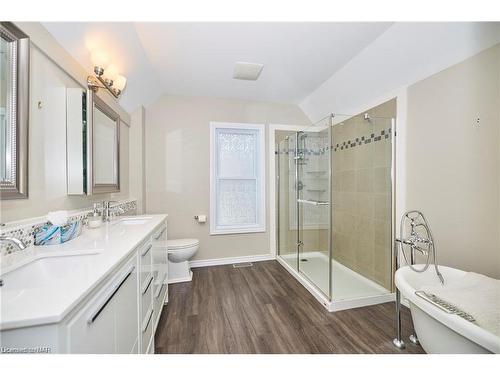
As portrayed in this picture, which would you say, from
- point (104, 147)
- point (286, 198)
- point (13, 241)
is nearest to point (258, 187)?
point (286, 198)

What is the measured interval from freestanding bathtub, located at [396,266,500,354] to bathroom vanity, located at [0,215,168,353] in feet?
4.74

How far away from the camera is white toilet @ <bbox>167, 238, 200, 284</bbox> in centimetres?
237

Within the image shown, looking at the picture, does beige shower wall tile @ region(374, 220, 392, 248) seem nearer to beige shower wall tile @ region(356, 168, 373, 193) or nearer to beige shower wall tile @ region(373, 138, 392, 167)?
beige shower wall tile @ region(356, 168, 373, 193)

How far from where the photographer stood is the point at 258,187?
3.15 m

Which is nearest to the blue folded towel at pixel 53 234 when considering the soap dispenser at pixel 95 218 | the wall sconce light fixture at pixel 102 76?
the soap dispenser at pixel 95 218

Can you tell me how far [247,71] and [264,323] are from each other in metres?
2.44

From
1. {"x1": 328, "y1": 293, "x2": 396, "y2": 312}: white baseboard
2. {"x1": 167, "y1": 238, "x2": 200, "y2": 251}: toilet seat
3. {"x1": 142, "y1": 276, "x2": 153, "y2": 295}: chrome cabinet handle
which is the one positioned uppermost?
{"x1": 142, "y1": 276, "x2": 153, "y2": 295}: chrome cabinet handle

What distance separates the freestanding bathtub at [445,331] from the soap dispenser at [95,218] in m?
2.10

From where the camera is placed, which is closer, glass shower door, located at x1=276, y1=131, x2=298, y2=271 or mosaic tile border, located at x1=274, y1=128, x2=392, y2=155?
mosaic tile border, located at x1=274, y1=128, x2=392, y2=155

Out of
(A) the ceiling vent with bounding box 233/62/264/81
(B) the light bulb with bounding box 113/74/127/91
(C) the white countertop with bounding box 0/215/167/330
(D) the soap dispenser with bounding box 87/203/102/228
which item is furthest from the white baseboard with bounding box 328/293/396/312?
(B) the light bulb with bounding box 113/74/127/91
